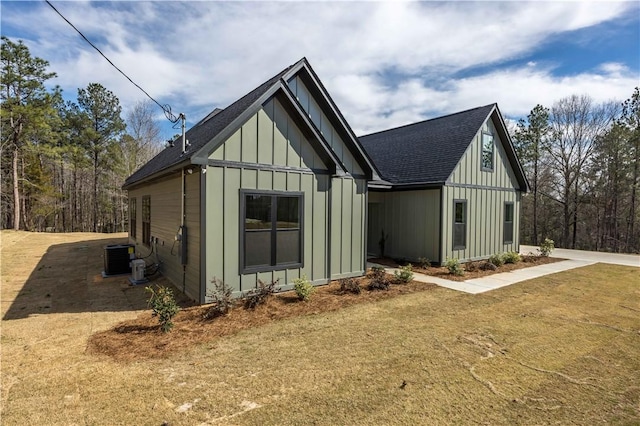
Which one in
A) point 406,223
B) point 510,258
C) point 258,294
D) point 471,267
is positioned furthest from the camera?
point 406,223

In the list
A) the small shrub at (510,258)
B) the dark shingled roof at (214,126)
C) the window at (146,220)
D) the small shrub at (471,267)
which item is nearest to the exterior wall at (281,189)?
the dark shingled roof at (214,126)

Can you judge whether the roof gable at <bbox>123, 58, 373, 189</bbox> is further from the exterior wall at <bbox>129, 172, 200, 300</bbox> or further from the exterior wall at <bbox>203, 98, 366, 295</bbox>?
the exterior wall at <bbox>129, 172, 200, 300</bbox>

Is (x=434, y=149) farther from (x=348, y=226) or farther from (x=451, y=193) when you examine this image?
(x=348, y=226)

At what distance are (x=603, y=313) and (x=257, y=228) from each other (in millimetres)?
7245

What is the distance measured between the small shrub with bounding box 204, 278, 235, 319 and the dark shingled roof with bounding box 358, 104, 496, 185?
8025 millimetres

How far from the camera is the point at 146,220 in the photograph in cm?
1122

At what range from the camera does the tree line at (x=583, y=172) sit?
22.6 m

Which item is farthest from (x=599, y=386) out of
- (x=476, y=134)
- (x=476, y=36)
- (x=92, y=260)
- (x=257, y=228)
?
(x=92, y=260)

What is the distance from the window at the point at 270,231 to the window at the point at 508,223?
1064 centimetres

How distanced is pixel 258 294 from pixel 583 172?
28926 mm

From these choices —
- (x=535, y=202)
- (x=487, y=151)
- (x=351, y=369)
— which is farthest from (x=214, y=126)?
(x=535, y=202)

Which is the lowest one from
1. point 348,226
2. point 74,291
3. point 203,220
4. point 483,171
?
point 74,291

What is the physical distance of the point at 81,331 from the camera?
5.34m

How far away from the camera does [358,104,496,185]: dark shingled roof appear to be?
11.9 meters
